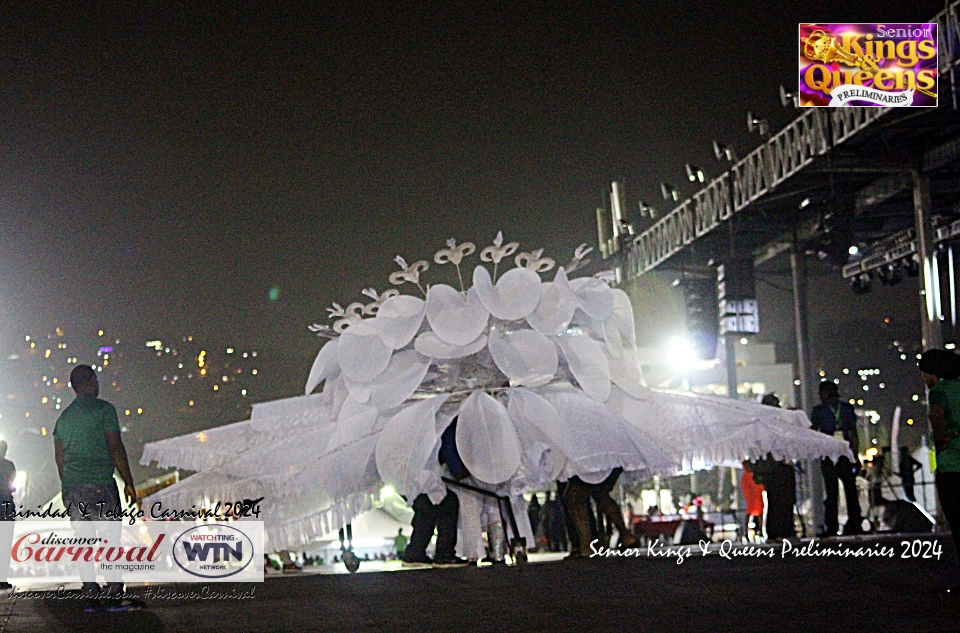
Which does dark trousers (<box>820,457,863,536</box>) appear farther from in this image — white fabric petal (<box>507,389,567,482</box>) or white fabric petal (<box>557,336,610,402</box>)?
white fabric petal (<box>507,389,567,482</box>)

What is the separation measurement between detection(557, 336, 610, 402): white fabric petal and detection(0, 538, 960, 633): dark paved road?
1.93 m

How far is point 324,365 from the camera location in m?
12.2

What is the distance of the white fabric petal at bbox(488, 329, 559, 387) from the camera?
1133cm

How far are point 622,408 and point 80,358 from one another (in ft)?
238

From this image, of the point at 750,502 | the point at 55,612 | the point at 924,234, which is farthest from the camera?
the point at 924,234

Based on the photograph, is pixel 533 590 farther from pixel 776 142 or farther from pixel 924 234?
pixel 776 142

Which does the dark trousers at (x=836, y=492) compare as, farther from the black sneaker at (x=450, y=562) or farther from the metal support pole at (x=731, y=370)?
the metal support pole at (x=731, y=370)

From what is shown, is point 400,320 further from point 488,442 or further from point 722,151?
point 722,151

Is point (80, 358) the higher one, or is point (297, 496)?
point (80, 358)

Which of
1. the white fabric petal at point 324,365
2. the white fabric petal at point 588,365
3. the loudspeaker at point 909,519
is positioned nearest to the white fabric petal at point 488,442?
the white fabric petal at point 588,365

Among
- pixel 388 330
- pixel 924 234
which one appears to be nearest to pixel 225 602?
pixel 388 330

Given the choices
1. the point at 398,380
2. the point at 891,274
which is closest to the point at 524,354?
the point at 398,380

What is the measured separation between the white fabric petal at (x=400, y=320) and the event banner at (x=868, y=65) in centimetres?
1071

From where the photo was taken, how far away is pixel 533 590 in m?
8.00
